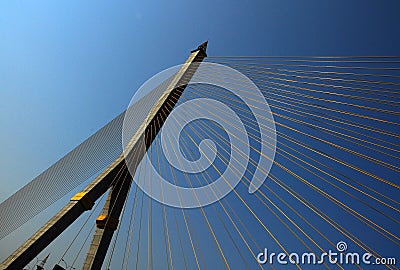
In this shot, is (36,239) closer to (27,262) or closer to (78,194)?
(27,262)

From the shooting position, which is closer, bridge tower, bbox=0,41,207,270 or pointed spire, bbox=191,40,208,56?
bridge tower, bbox=0,41,207,270

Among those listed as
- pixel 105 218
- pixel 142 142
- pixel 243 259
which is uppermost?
pixel 142 142

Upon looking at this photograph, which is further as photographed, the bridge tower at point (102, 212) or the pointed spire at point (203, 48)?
the pointed spire at point (203, 48)

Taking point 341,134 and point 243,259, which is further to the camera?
point 341,134

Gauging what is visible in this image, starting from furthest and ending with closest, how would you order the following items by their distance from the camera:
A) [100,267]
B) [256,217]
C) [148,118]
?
[148,118]
[100,267]
[256,217]

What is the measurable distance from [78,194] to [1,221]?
4.84 feet

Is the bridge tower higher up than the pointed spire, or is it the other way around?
the pointed spire

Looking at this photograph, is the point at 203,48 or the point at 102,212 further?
the point at 203,48

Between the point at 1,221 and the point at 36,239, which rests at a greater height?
the point at 1,221

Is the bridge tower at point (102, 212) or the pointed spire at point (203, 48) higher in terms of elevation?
the pointed spire at point (203, 48)

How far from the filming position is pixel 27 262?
5.18 m

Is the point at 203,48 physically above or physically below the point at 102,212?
above

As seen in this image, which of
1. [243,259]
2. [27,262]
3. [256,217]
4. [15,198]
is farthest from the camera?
[15,198]

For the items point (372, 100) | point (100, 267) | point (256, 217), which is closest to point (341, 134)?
point (372, 100)
